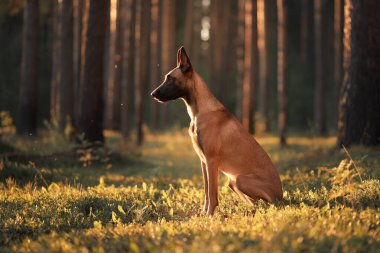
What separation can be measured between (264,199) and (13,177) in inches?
213

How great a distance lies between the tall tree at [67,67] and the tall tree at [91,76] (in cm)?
457

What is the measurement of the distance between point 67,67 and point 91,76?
491 cm

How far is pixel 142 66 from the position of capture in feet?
62.3

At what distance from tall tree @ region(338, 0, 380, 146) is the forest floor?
61cm

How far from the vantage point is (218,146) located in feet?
23.0

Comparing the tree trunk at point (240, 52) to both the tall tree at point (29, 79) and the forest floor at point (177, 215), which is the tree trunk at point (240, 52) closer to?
the tall tree at point (29, 79)

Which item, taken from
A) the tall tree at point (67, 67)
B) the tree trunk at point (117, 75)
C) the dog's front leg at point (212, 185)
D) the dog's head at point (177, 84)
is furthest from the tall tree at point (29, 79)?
the dog's front leg at point (212, 185)

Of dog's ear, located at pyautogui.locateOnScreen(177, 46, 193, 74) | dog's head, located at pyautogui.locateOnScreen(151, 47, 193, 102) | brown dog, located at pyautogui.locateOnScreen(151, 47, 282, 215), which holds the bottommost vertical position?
brown dog, located at pyautogui.locateOnScreen(151, 47, 282, 215)

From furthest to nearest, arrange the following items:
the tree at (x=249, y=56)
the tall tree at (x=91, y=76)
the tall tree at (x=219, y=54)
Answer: the tall tree at (x=219, y=54) → the tree at (x=249, y=56) → the tall tree at (x=91, y=76)

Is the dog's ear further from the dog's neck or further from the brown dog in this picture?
the dog's neck

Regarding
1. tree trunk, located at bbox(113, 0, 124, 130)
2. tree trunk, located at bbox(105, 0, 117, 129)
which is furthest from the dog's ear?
tree trunk, located at bbox(113, 0, 124, 130)

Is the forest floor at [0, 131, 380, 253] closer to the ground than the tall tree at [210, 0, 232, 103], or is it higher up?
closer to the ground

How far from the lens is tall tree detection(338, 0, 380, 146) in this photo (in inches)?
445

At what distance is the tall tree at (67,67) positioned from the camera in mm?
17344
